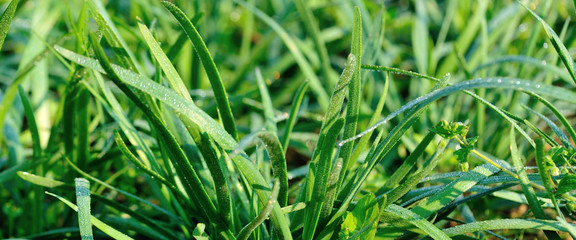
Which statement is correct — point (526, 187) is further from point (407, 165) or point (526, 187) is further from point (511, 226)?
point (407, 165)

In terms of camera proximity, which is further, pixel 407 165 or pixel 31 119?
pixel 31 119

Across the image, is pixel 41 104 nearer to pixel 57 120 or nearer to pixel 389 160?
pixel 57 120

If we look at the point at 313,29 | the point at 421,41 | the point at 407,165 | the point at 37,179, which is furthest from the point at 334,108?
the point at 421,41

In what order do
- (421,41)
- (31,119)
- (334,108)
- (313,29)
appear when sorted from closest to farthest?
(334,108), (31,119), (313,29), (421,41)

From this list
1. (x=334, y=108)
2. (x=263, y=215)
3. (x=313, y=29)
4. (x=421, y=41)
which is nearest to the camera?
(x=263, y=215)

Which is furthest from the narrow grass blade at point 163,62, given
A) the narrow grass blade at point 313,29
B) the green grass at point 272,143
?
the narrow grass blade at point 313,29

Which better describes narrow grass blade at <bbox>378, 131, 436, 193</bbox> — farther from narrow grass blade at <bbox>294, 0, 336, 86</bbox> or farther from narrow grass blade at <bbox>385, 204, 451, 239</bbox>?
narrow grass blade at <bbox>294, 0, 336, 86</bbox>

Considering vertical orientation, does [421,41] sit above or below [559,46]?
above

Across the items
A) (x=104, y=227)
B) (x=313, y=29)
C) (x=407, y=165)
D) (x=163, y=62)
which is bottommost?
(x=104, y=227)

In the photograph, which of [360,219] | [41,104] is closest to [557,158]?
[360,219]
